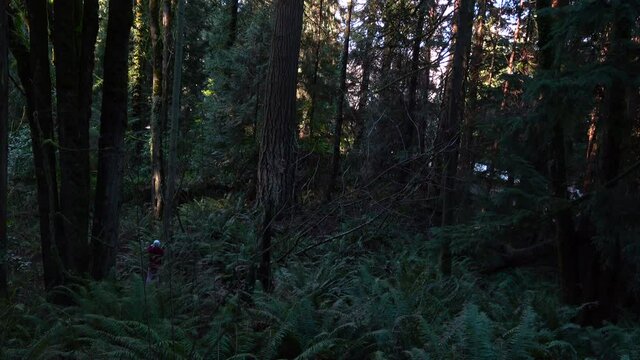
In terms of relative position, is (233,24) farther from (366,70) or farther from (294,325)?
(294,325)

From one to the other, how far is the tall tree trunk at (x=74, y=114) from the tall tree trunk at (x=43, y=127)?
5.8 inches

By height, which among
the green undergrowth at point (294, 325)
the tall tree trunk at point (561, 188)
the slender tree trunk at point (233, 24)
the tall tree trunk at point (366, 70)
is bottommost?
the green undergrowth at point (294, 325)

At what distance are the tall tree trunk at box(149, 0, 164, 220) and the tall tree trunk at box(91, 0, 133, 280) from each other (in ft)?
19.1

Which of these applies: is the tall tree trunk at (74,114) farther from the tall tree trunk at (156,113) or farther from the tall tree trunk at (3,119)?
the tall tree trunk at (156,113)

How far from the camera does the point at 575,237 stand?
6652mm

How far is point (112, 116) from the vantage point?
5789 millimetres

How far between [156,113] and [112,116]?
7165mm

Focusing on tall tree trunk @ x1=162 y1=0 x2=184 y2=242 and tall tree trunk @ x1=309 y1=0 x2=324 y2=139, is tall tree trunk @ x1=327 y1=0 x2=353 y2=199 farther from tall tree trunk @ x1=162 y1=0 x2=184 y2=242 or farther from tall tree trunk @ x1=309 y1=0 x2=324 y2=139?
tall tree trunk @ x1=162 y1=0 x2=184 y2=242

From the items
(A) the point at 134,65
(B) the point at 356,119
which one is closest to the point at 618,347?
(B) the point at 356,119

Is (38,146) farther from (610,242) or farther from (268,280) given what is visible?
(610,242)

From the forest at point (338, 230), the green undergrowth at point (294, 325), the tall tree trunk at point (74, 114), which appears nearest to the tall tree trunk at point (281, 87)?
the forest at point (338, 230)

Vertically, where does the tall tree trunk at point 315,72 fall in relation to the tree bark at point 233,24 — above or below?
below

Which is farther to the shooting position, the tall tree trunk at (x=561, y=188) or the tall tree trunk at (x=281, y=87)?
the tall tree trunk at (x=281, y=87)

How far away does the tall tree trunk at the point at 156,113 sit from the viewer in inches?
472
